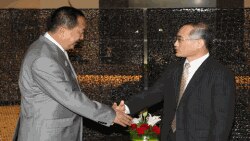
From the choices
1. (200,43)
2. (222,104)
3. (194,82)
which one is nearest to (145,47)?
(200,43)

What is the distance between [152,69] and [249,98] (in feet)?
4.16

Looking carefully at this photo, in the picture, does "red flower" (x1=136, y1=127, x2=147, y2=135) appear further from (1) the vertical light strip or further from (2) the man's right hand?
(1) the vertical light strip

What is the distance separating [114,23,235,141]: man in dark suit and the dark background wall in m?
1.90

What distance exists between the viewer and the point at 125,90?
6.25 metres

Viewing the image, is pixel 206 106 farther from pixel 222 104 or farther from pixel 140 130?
pixel 140 130

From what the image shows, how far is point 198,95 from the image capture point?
3.93 metres

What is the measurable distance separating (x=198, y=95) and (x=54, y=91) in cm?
115

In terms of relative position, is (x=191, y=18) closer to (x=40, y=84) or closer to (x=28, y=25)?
(x=28, y=25)

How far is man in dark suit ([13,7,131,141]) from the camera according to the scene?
3.80 m

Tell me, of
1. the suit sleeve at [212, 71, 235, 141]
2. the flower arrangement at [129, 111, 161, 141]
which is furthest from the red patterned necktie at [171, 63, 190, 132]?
the flower arrangement at [129, 111, 161, 141]

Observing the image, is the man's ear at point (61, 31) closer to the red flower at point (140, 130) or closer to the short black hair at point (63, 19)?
the short black hair at point (63, 19)

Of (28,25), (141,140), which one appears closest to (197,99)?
(141,140)

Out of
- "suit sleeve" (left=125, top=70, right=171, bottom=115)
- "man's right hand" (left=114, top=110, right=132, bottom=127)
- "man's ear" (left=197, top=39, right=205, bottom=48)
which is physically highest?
"man's ear" (left=197, top=39, right=205, bottom=48)

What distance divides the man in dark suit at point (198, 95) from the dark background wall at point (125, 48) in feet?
6.24
